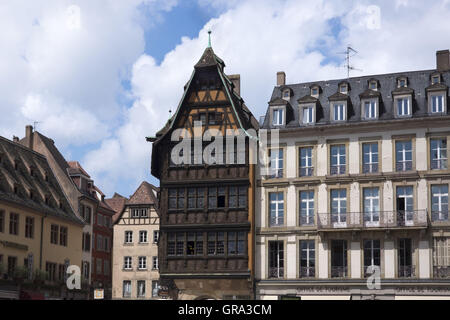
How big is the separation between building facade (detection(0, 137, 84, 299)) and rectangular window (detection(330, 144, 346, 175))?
2015cm

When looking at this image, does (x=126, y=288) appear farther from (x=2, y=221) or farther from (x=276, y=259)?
(x=276, y=259)

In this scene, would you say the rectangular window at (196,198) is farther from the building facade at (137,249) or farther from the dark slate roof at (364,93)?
the building facade at (137,249)

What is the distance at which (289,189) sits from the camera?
39.4 metres

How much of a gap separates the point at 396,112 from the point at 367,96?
6.21 feet

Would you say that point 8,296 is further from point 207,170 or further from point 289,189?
point 289,189

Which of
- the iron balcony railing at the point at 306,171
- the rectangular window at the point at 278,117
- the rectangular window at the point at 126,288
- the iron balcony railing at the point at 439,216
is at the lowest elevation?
the rectangular window at the point at 126,288

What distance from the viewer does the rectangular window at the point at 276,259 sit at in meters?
38.8

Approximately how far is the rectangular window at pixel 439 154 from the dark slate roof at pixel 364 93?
5.60 feet

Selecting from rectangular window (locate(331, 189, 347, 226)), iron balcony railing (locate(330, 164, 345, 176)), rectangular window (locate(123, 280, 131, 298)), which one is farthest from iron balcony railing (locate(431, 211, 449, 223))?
rectangular window (locate(123, 280, 131, 298))

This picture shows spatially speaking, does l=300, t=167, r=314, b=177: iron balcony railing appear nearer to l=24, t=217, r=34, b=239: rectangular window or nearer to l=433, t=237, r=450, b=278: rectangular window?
l=433, t=237, r=450, b=278: rectangular window

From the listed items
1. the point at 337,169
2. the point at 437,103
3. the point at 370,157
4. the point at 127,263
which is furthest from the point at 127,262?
the point at 437,103

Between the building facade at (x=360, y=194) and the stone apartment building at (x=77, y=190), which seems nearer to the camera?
the building facade at (x=360, y=194)

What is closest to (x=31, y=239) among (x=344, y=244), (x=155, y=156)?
(x=155, y=156)

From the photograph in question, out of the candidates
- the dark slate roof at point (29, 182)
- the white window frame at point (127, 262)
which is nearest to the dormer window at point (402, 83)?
the dark slate roof at point (29, 182)
